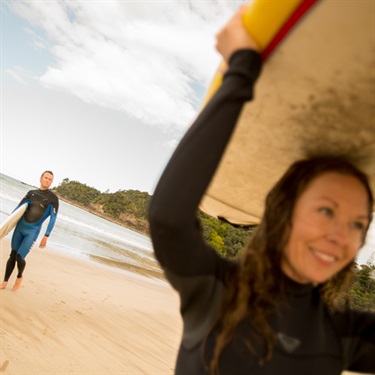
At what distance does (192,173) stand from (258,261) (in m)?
0.39

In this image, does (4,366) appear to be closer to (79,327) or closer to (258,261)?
(79,327)

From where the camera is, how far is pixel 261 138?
1301 mm

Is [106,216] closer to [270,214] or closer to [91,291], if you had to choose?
[91,291]

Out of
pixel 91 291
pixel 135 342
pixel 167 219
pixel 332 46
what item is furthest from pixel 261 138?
pixel 91 291

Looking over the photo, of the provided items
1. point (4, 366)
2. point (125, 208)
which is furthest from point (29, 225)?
point (125, 208)

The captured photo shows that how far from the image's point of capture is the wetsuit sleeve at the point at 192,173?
833mm

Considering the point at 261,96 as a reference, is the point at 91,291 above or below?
below

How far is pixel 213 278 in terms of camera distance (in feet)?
3.11

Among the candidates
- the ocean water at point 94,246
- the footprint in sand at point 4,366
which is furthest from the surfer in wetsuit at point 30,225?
the ocean water at point 94,246

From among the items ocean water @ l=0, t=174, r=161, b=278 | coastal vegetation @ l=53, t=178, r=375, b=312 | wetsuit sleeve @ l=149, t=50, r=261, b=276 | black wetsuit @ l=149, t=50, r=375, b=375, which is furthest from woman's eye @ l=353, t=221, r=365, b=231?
coastal vegetation @ l=53, t=178, r=375, b=312

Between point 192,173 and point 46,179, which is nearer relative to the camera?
point 192,173

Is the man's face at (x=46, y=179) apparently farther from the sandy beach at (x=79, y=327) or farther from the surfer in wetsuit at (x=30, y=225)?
the sandy beach at (x=79, y=327)

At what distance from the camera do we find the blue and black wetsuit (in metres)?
5.42

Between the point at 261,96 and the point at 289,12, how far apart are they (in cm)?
28
